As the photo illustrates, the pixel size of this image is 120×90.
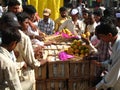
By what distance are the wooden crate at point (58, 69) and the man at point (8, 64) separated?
2.04 metres

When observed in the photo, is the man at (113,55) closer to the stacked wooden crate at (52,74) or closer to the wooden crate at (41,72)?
the stacked wooden crate at (52,74)

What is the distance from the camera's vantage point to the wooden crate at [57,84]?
538 cm

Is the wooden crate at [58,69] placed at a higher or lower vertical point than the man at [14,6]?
lower

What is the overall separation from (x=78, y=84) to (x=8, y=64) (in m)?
2.59

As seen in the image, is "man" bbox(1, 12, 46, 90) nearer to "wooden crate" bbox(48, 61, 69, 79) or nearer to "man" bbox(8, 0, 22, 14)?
"wooden crate" bbox(48, 61, 69, 79)

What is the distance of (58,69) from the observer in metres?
5.27

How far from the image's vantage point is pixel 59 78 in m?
5.36

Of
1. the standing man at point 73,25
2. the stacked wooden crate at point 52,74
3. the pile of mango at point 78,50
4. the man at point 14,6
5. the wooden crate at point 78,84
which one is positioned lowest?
the wooden crate at point 78,84

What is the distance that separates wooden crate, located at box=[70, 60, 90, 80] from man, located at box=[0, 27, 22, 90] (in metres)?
2.19

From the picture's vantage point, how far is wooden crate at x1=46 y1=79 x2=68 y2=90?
5.38 meters

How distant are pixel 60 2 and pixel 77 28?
2.64 m

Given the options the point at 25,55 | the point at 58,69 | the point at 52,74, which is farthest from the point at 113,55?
the point at 52,74

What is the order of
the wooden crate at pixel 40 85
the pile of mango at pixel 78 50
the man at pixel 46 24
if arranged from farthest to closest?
the man at pixel 46 24
the pile of mango at pixel 78 50
the wooden crate at pixel 40 85

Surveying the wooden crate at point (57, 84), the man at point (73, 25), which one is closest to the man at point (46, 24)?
the man at point (73, 25)
